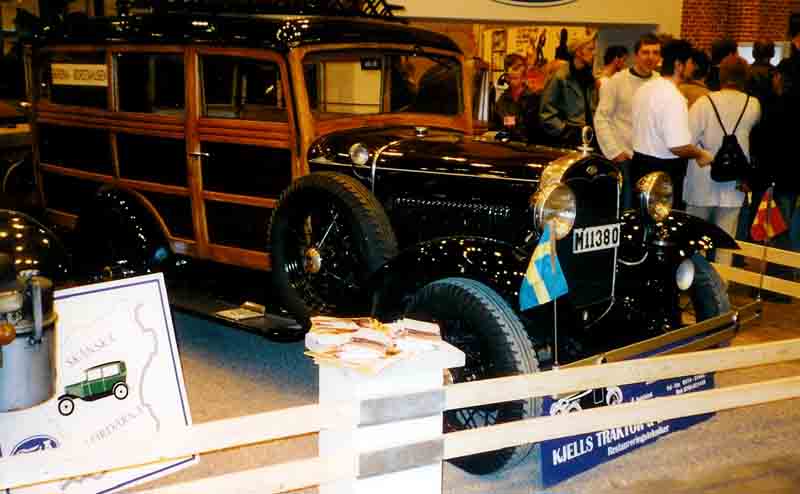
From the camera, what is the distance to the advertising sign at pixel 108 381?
123 inches

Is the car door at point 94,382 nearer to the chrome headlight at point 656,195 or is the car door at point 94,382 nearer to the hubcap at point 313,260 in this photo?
the hubcap at point 313,260

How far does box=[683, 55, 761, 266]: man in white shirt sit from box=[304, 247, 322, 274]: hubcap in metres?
3.08

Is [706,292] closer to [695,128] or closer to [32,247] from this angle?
[695,128]

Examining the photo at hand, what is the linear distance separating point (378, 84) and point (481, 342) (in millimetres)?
1918

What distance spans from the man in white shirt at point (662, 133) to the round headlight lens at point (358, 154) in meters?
2.39

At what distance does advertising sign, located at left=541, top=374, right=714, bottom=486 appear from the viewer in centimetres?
342

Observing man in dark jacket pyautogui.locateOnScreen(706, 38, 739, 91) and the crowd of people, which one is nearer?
the crowd of people

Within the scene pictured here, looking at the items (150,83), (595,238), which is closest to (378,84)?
(150,83)

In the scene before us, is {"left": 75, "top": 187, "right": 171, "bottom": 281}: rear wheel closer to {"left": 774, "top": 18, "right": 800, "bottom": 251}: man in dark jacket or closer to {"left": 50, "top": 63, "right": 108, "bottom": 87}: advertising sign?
{"left": 50, "top": 63, "right": 108, "bottom": 87}: advertising sign

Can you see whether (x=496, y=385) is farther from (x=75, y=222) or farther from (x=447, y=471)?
(x=75, y=222)

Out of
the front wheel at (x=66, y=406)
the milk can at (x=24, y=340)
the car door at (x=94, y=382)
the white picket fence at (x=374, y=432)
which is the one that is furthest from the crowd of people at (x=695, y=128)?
the milk can at (x=24, y=340)

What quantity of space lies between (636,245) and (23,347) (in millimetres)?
2858

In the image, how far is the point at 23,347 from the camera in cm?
263

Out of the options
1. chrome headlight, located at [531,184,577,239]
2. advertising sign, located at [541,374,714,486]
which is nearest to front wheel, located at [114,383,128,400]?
advertising sign, located at [541,374,714,486]
